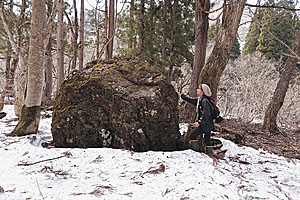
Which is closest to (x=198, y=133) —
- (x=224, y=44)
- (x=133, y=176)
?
(x=133, y=176)

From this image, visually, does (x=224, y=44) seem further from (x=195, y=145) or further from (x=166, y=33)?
(x=166, y=33)

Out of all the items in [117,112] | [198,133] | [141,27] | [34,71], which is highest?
[141,27]

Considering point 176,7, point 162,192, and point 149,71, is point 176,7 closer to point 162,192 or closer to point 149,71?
point 149,71

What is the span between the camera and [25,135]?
4445 millimetres

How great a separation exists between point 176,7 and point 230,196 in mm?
9256

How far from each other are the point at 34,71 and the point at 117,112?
230cm

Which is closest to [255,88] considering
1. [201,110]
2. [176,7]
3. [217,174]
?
[176,7]

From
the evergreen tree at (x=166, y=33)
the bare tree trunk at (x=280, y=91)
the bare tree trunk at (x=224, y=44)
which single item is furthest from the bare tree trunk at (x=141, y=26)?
the bare tree trunk at (x=280, y=91)

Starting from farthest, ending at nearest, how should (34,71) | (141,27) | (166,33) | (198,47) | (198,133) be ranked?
(141,27) < (166,33) < (198,47) < (34,71) < (198,133)

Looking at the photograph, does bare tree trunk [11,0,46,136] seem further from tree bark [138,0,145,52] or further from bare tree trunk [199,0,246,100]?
tree bark [138,0,145,52]

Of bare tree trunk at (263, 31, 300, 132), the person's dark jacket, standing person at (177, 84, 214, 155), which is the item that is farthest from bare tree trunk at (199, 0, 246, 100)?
bare tree trunk at (263, 31, 300, 132)

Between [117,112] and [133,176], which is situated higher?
[117,112]

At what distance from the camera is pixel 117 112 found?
13.0 ft

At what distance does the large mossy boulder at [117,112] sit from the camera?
12.7ft
